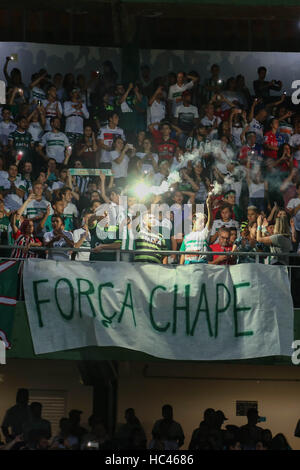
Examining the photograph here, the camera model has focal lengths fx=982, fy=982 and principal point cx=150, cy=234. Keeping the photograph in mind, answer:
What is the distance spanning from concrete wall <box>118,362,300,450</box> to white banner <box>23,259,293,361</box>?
469 cm

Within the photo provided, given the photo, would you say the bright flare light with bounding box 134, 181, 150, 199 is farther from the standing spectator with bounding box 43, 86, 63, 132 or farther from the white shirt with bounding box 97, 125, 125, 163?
the standing spectator with bounding box 43, 86, 63, 132

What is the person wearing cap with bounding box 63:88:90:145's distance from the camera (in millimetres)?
18500

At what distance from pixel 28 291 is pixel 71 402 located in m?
5.29

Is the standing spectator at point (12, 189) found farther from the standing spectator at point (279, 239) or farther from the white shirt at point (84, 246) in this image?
the standing spectator at point (279, 239)

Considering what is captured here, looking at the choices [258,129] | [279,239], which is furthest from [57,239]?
[258,129]

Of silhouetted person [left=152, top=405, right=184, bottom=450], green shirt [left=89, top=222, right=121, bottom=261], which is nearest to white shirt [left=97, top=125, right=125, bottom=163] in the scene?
green shirt [left=89, top=222, right=121, bottom=261]

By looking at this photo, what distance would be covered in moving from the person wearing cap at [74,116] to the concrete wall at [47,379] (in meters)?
4.21

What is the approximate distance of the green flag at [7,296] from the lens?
13.6 meters

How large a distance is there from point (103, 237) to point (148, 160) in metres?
3.33

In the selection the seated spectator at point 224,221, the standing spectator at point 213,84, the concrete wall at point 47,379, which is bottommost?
the concrete wall at point 47,379

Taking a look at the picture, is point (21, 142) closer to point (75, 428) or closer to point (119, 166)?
point (119, 166)

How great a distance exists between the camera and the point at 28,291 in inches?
539

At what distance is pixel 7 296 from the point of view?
1370 cm

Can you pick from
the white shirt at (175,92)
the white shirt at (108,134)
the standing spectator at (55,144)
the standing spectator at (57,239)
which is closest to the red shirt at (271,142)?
the white shirt at (175,92)
